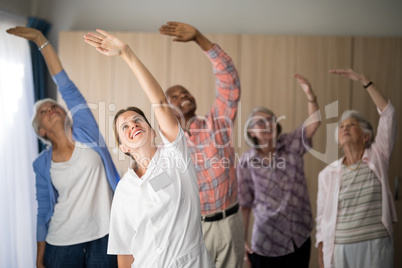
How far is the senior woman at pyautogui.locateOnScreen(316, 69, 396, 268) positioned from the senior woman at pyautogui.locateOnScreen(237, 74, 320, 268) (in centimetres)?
18

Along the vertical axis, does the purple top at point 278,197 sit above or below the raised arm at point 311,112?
below

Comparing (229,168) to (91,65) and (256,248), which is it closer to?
(256,248)

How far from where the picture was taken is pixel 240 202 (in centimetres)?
223

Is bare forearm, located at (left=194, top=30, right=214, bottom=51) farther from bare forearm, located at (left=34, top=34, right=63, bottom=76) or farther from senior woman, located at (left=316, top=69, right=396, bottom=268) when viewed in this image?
senior woman, located at (left=316, top=69, right=396, bottom=268)

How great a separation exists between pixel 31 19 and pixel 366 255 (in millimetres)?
2023

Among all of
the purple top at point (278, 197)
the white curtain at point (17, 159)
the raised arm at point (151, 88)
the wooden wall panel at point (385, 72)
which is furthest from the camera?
the wooden wall panel at point (385, 72)

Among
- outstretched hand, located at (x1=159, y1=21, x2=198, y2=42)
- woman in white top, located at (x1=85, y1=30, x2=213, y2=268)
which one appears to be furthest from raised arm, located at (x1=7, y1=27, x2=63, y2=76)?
outstretched hand, located at (x1=159, y1=21, x2=198, y2=42)

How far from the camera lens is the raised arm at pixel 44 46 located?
1754mm

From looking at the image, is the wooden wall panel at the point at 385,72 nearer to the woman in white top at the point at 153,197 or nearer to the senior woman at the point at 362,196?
the senior woman at the point at 362,196

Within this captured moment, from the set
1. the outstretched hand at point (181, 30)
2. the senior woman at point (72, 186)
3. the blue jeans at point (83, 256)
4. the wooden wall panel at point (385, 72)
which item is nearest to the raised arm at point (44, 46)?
the senior woman at point (72, 186)

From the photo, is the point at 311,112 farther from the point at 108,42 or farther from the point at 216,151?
the point at 108,42

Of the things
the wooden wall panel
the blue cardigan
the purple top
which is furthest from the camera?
the wooden wall panel

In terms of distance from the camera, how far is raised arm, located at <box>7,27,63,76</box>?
1754 millimetres

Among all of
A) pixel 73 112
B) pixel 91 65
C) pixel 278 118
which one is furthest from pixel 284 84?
pixel 73 112
